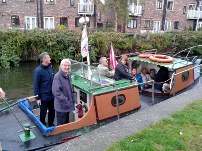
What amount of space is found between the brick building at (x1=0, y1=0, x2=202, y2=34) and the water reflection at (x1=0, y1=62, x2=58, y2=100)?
9.11m

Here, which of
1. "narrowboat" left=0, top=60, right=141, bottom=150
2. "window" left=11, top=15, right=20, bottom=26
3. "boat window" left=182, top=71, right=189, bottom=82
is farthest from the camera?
"window" left=11, top=15, right=20, bottom=26

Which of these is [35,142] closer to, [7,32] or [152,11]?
[7,32]

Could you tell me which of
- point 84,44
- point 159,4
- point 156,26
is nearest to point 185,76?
point 84,44

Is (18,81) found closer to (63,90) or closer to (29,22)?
(63,90)

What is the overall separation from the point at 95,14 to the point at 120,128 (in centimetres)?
2536

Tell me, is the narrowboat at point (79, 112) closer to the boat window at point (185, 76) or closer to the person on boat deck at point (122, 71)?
the person on boat deck at point (122, 71)

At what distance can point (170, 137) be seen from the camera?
14.3 ft

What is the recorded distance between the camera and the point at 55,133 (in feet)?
18.3

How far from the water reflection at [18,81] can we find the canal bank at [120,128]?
827cm

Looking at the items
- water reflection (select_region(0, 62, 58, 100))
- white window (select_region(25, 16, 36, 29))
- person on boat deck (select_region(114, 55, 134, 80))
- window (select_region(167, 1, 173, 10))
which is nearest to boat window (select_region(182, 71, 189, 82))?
person on boat deck (select_region(114, 55, 134, 80))

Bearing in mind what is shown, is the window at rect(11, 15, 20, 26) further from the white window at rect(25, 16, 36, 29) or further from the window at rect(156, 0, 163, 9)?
the window at rect(156, 0, 163, 9)

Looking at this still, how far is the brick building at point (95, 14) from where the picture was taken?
25766 mm

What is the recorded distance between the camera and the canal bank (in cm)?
410

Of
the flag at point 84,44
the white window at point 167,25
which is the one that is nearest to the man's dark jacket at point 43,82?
the flag at point 84,44
